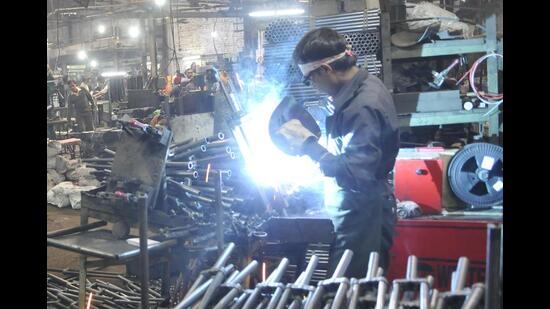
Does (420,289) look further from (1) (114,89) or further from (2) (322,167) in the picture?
(1) (114,89)

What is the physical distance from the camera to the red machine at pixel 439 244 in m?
3.37

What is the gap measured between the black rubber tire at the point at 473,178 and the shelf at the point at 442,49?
1144 millimetres

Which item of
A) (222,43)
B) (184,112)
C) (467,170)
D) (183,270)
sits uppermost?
(222,43)

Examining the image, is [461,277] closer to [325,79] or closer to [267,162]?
[325,79]

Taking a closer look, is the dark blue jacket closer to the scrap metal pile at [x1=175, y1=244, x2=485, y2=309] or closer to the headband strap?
the headband strap

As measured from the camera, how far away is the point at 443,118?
4.39 m

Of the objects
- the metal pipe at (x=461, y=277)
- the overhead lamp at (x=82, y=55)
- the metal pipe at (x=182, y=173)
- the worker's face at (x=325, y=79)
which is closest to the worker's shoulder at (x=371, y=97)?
the worker's face at (x=325, y=79)

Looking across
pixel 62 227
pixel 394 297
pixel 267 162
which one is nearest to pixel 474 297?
pixel 394 297

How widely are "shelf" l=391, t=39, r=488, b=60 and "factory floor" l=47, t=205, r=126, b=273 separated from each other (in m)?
2.80

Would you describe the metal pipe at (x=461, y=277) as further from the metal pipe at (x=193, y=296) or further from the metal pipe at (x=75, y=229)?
the metal pipe at (x=75, y=229)

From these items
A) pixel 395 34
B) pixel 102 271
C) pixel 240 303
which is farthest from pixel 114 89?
pixel 240 303

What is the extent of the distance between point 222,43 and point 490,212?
19.2 metres

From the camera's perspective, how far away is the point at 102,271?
5312 millimetres
